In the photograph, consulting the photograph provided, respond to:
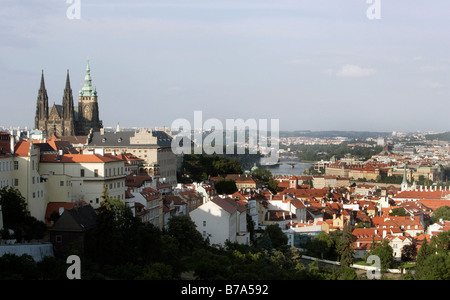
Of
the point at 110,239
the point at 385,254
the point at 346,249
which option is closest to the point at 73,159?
the point at 110,239

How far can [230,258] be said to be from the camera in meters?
34.9

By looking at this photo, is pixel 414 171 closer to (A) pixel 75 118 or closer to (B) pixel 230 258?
(A) pixel 75 118

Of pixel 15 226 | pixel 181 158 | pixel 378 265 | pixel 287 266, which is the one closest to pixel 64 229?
pixel 15 226

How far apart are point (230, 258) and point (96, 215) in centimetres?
652

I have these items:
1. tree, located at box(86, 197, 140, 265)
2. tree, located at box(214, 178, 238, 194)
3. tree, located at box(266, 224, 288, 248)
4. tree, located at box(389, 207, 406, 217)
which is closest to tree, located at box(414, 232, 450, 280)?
tree, located at box(266, 224, 288, 248)

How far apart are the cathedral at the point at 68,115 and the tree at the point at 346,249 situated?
Answer: 49.3m

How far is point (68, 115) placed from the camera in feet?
291

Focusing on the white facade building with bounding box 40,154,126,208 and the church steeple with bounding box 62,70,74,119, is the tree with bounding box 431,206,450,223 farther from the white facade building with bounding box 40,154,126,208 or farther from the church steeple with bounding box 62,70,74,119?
the church steeple with bounding box 62,70,74,119

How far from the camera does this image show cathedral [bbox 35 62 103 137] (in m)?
88.6

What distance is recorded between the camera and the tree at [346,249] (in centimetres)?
4169

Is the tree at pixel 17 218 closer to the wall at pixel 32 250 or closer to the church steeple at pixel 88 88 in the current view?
the wall at pixel 32 250

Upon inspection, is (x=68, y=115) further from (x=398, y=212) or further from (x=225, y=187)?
(x=398, y=212)

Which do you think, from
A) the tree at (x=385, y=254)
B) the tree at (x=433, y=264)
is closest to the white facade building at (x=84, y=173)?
the tree at (x=433, y=264)

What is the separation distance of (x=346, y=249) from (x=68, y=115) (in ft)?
175
